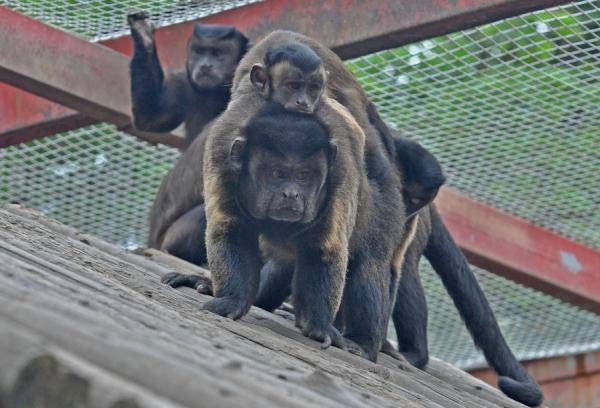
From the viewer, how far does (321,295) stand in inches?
208

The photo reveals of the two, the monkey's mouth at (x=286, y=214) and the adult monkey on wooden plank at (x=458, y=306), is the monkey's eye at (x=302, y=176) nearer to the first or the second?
the monkey's mouth at (x=286, y=214)

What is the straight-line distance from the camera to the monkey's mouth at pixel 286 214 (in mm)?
5125

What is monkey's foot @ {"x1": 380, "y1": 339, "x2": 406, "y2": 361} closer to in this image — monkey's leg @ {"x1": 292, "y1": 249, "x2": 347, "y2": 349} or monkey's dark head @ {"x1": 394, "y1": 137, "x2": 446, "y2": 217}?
monkey's dark head @ {"x1": 394, "y1": 137, "x2": 446, "y2": 217}

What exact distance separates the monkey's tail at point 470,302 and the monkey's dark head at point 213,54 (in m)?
1.59

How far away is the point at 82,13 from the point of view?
7.67 meters

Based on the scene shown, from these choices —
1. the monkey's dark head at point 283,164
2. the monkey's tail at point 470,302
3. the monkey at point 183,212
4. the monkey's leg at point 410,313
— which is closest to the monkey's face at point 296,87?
the monkey's dark head at point 283,164

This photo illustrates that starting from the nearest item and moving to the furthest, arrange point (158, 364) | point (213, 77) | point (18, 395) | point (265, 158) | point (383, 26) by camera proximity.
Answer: point (18, 395), point (158, 364), point (265, 158), point (383, 26), point (213, 77)

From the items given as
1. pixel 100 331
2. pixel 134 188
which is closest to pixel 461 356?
pixel 134 188

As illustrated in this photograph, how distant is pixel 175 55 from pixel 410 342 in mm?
2656

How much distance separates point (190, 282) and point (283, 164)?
2.80 ft

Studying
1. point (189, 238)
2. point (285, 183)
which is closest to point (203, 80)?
point (189, 238)

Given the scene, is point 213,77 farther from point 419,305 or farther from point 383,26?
point 419,305

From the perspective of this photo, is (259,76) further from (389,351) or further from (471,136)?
(471,136)

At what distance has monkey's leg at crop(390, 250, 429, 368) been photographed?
730cm
